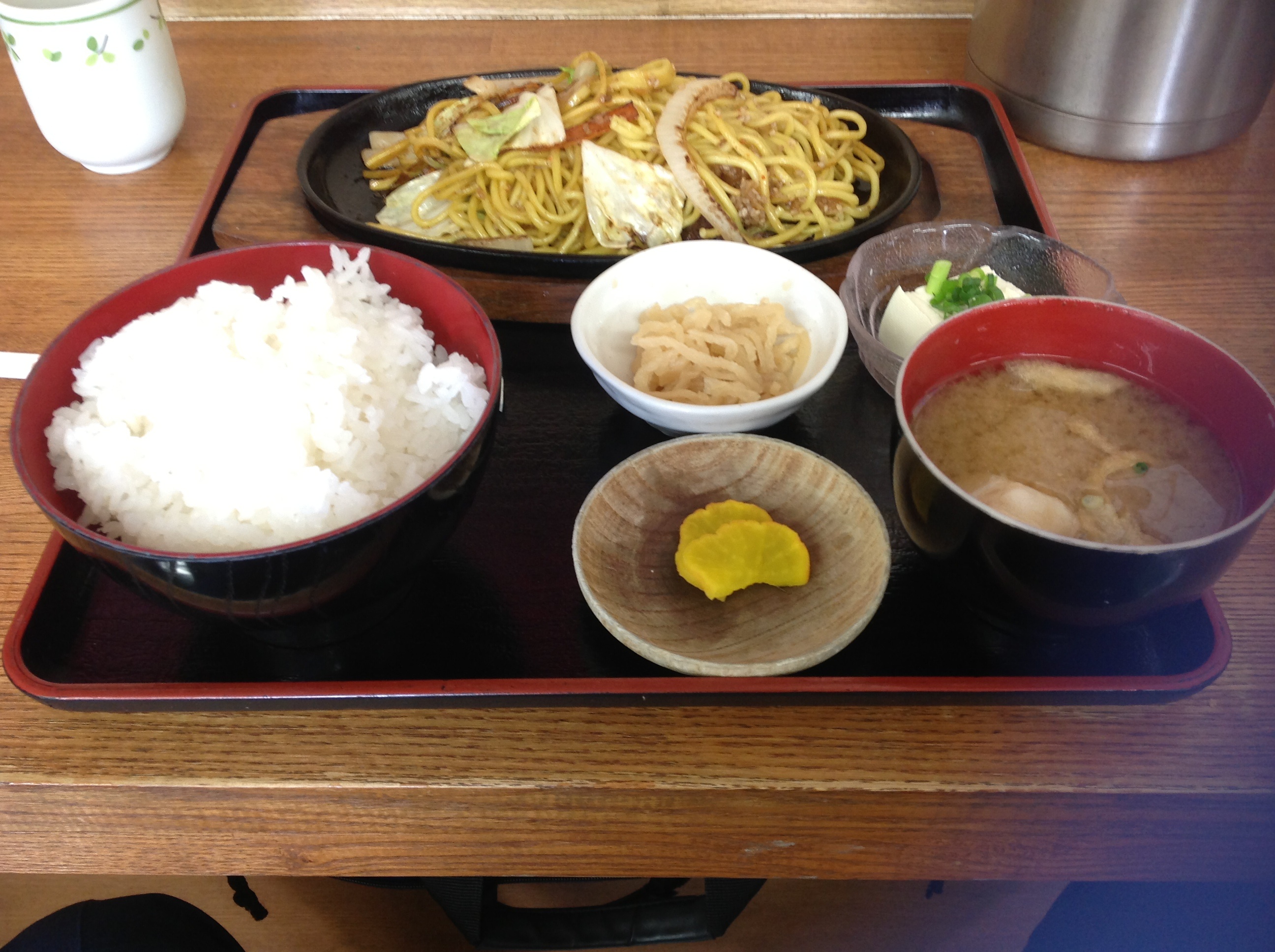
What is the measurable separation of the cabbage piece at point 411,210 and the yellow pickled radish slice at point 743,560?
88 centimetres

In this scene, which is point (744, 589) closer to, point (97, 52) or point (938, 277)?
point (938, 277)

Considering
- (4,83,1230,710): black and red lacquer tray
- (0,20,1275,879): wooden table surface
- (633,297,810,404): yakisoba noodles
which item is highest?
(633,297,810,404): yakisoba noodles

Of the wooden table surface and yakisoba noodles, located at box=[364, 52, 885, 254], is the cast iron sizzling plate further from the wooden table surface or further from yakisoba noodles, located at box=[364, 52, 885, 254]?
the wooden table surface

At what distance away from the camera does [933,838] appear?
0.97 meters

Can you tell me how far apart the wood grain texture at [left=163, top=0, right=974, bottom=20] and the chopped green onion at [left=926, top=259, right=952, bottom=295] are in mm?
1335

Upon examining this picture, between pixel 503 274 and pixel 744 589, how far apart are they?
26.2 inches

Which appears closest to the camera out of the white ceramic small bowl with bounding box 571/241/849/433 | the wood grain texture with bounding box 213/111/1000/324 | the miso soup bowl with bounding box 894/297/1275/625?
the miso soup bowl with bounding box 894/297/1275/625

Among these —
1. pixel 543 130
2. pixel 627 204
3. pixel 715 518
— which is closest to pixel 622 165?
pixel 627 204

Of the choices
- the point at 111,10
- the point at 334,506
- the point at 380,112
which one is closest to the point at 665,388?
the point at 334,506

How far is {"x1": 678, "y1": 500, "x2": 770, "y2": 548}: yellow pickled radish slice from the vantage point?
1.09 meters

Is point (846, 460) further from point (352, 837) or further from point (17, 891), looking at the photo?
point (17, 891)

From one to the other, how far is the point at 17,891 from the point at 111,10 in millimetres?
1684

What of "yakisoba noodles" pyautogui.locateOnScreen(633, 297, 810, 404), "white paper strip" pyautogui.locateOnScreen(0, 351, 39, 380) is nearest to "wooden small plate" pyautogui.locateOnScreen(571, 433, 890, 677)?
"yakisoba noodles" pyautogui.locateOnScreen(633, 297, 810, 404)

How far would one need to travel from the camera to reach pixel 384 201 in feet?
5.63
